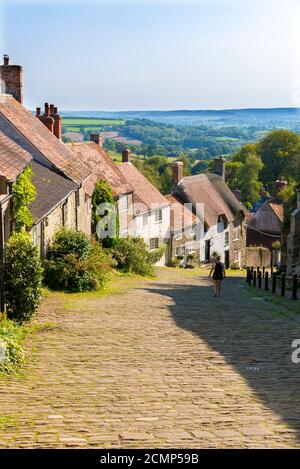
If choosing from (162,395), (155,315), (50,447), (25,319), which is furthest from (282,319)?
(50,447)

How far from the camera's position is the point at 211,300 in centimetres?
2125

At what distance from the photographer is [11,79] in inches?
1091

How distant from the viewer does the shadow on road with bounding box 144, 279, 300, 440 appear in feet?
33.2

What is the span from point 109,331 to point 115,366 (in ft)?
9.96

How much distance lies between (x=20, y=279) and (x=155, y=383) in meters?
5.48

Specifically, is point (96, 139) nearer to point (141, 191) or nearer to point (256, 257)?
point (141, 191)

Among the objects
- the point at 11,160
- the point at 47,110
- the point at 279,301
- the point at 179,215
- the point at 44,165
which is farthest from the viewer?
the point at 179,215

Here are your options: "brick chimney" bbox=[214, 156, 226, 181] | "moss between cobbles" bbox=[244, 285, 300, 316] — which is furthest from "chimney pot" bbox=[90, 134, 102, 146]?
"brick chimney" bbox=[214, 156, 226, 181]

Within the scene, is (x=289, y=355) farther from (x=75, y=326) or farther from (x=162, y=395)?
(x=75, y=326)

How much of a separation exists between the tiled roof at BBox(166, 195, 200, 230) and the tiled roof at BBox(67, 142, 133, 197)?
8.55m

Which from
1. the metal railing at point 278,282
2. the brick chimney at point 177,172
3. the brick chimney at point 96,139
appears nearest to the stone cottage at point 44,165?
the metal railing at point 278,282

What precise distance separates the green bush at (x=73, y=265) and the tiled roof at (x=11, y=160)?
14.4ft

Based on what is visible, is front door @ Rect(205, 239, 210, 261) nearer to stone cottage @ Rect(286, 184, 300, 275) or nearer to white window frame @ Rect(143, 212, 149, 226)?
white window frame @ Rect(143, 212, 149, 226)

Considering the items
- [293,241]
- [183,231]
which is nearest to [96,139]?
[183,231]
